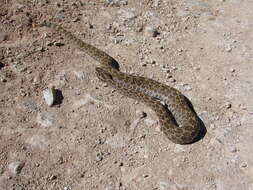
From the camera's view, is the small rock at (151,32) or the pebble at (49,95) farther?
the small rock at (151,32)

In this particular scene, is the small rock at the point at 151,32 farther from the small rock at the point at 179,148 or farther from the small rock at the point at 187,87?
the small rock at the point at 179,148

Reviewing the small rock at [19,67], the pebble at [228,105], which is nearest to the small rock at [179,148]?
the pebble at [228,105]

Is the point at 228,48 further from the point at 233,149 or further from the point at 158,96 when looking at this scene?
the point at 233,149

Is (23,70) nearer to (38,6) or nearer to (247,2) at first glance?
(38,6)

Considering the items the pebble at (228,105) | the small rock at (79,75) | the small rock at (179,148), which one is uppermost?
the small rock at (79,75)

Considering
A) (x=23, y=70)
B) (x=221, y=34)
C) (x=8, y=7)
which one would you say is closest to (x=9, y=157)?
(x=23, y=70)

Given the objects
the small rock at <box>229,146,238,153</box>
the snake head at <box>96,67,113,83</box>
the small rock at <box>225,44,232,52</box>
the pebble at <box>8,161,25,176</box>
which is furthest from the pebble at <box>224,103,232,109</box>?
the pebble at <box>8,161,25,176</box>
